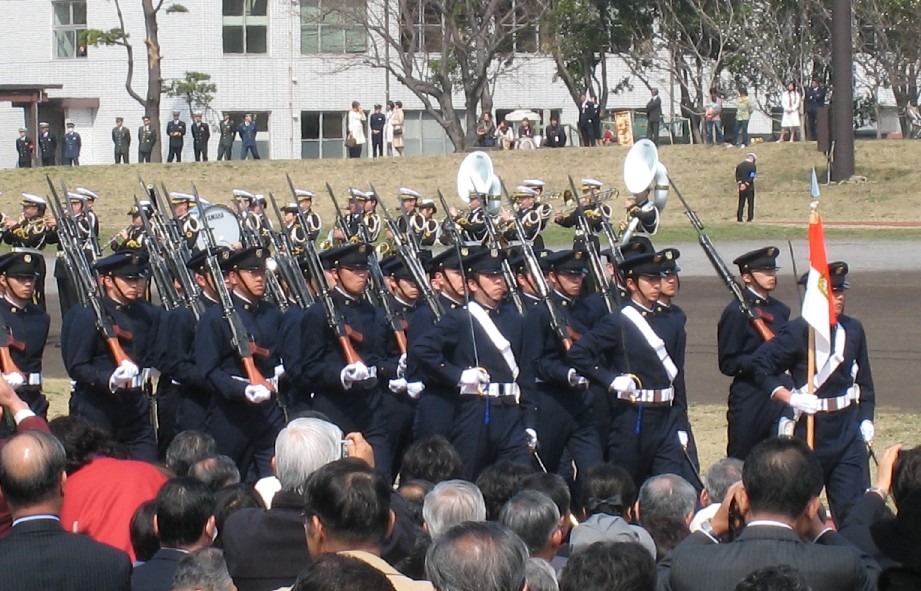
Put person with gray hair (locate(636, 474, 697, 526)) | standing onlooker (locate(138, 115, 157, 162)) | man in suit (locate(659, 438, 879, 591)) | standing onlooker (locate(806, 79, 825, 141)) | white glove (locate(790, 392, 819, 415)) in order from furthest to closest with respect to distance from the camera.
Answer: standing onlooker (locate(138, 115, 157, 162)), standing onlooker (locate(806, 79, 825, 141)), white glove (locate(790, 392, 819, 415)), person with gray hair (locate(636, 474, 697, 526)), man in suit (locate(659, 438, 879, 591))

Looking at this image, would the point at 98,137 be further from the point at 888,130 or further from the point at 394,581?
the point at 394,581

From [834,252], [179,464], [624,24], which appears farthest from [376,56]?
[179,464]

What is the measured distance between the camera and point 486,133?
40719mm

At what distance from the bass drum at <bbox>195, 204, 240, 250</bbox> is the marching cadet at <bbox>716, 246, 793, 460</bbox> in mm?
5765

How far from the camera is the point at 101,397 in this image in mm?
9531

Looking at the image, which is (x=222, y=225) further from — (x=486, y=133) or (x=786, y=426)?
(x=486, y=133)

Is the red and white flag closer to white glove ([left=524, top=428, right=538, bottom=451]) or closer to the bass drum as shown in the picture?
white glove ([left=524, top=428, right=538, bottom=451])

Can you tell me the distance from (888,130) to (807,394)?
43.1 m

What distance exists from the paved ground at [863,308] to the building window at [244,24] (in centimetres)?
2150

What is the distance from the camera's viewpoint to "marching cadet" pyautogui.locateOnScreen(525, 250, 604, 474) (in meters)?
9.62

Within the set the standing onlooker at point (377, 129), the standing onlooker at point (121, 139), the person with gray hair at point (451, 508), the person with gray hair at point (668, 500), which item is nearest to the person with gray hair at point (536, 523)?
the person with gray hair at point (451, 508)

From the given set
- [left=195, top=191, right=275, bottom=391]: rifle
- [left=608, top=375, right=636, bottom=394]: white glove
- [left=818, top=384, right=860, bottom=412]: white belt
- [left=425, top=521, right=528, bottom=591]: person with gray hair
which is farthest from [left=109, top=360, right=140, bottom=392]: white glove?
[left=425, top=521, right=528, bottom=591]: person with gray hair

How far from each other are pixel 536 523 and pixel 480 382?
3871 mm

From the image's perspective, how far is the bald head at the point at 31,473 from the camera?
188 inches
